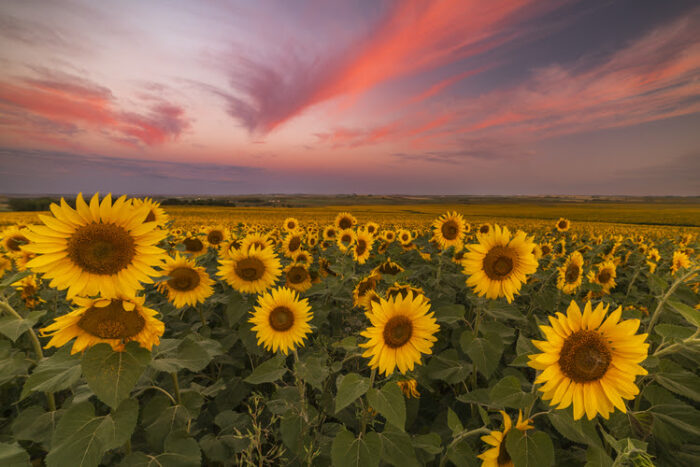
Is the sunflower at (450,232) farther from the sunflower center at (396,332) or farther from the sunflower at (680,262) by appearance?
the sunflower at (680,262)

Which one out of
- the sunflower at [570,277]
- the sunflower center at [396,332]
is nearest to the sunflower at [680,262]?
the sunflower at [570,277]

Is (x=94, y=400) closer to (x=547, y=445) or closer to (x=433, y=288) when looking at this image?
(x=547, y=445)

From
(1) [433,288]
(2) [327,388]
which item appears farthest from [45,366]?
(1) [433,288]

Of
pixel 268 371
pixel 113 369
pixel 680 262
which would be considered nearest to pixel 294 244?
pixel 268 371

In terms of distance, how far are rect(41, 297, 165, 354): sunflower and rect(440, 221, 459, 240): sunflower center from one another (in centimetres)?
438

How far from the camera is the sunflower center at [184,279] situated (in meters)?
3.18

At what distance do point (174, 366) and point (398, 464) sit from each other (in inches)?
58.5

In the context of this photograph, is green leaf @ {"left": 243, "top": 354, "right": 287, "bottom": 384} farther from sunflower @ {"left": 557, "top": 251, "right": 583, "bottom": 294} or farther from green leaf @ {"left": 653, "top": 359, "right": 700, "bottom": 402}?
sunflower @ {"left": 557, "top": 251, "right": 583, "bottom": 294}

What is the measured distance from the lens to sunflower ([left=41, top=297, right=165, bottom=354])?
1648 millimetres

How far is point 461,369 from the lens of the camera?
2.71 m

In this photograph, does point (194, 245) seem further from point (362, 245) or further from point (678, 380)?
point (678, 380)

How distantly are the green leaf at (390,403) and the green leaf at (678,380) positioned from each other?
1.63 m

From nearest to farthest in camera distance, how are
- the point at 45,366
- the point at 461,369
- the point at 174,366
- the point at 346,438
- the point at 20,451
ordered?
the point at 20,451, the point at 45,366, the point at 174,366, the point at 346,438, the point at 461,369

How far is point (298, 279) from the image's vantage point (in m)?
4.16
